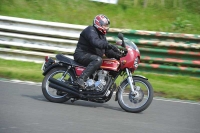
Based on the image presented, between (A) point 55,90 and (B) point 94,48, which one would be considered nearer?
(B) point 94,48

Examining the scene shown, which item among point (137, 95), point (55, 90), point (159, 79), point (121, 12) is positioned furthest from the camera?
point (121, 12)

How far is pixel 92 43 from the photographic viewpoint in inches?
328

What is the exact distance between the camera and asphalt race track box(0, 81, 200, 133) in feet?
21.6

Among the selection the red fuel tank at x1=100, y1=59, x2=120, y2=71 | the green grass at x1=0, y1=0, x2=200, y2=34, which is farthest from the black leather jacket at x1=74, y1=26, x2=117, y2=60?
the green grass at x1=0, y1=0, x2=200, y2=34

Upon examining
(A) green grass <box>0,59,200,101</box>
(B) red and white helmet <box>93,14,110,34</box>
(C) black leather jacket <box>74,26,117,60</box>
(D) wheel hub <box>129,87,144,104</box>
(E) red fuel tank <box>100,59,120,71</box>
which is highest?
(B) red and white helmet <box>93,14,110,34</box>

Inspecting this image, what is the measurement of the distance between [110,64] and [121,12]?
6.07 meters

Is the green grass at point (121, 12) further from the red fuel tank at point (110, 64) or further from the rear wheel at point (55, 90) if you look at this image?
the red fuel tank at point (110, 64)

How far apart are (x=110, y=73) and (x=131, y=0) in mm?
6603

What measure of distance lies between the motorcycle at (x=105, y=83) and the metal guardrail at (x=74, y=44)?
335 centimetres

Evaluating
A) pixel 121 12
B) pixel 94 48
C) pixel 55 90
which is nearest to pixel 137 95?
pixel 94 48

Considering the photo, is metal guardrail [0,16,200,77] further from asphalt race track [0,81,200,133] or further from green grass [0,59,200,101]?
asphalt race track [0,81,200,133]

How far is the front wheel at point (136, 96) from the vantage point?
822cm

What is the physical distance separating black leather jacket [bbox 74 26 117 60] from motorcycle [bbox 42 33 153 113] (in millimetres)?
198

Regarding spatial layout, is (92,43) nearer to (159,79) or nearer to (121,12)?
(159,79)
